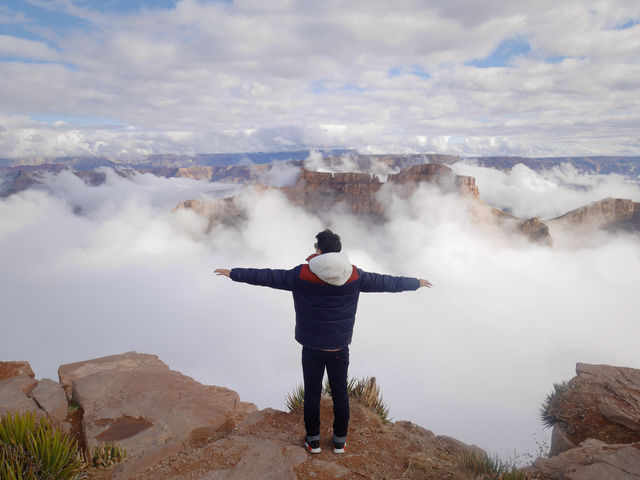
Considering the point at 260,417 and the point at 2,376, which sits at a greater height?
the point at 260,417

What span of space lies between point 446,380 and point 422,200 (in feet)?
270

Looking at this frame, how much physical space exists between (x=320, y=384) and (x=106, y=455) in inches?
139

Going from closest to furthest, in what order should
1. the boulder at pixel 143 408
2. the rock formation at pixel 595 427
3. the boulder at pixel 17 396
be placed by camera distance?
the rock formation at pixel 595 427, the boulder at pixel 143 408, the boulder at pixel 17 396

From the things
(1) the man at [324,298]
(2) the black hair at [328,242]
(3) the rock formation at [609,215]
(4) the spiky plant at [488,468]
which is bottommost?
(3) the rock formation at [609,215]

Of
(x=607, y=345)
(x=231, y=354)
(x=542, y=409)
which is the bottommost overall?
(x=231, y=354)

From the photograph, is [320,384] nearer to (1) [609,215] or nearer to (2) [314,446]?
(2) [314,446]

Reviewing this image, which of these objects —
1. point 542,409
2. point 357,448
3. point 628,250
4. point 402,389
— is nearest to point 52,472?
point 357,448

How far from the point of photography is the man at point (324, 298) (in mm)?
4414

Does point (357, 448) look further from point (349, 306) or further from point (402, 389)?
point (402, 389)

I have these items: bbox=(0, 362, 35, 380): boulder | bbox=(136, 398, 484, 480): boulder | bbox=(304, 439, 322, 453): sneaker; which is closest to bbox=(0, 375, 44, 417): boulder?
bbox=(0, 362, 35, 380): boulder

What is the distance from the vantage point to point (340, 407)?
4977mm

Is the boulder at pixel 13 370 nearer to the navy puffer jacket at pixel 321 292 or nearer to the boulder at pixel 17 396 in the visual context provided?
the boulder at pixel 17 396

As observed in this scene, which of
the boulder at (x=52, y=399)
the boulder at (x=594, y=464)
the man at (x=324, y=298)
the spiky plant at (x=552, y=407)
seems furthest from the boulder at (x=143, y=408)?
the spiky plant at (x=552, y=407)

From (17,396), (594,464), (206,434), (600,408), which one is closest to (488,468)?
(594,464)
